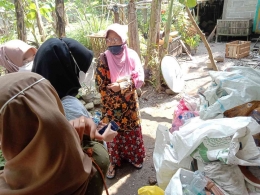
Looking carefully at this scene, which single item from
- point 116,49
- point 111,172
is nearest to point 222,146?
point 116,49

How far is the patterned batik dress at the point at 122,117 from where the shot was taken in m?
2.31

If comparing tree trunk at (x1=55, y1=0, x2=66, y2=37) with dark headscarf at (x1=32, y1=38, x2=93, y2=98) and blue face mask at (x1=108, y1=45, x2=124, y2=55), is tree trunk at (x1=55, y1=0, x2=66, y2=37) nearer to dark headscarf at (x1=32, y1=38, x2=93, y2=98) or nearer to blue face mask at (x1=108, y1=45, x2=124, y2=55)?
blue face mask at (x1=108, y1=45, x2=124, y2=55)

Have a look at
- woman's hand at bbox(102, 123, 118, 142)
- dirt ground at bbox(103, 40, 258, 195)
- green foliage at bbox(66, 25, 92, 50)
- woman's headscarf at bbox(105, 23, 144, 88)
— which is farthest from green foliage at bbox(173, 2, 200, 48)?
woman's hand at bbox(102, 123, 118, 142)

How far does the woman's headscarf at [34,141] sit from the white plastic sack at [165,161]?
0.99 metres

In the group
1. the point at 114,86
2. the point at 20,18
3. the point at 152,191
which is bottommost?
the point at 152,191

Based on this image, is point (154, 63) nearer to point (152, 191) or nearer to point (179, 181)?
point (152, 191)

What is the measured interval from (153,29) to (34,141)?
4.07 m

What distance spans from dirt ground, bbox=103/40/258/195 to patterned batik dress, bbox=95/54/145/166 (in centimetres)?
16

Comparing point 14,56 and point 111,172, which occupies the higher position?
point 14,56

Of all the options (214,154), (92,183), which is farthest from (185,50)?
(92,183)

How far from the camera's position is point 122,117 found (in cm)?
241

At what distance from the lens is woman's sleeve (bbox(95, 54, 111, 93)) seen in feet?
7.44

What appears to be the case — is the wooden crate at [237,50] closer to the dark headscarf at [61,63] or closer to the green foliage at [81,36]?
the green foliage at [81,36]

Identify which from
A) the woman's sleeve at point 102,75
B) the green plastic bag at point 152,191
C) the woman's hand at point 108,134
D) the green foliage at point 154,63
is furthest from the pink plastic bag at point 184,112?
the green foliage at point 154,63
